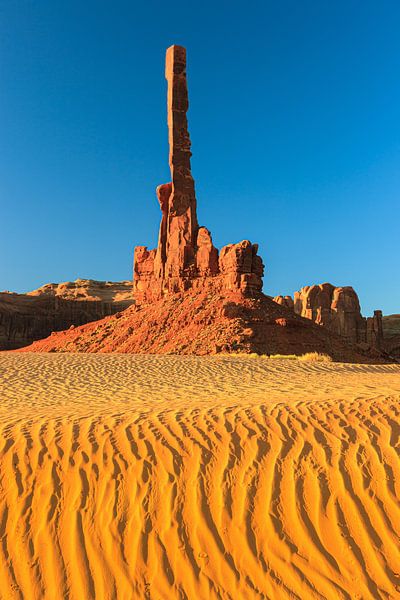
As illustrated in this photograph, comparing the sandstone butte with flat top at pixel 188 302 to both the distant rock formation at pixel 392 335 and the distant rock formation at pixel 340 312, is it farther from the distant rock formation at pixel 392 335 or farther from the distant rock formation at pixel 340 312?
the distant rock formation at pixel 392 335

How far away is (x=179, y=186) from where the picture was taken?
36594 mm

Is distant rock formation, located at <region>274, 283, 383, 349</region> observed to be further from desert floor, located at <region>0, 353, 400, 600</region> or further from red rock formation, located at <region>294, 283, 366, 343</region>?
desert floor, located at <region>0, 353, 400, 600</region>

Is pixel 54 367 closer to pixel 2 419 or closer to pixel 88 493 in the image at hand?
pixel 2 419

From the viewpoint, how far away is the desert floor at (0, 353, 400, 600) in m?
3.78

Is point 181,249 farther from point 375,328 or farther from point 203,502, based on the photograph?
point 203,502

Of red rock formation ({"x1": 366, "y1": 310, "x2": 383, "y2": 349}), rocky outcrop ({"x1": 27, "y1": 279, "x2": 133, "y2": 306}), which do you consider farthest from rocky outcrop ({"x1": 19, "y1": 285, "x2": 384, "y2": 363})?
rocky outcrop ({"x1": 27, "y1": 279, "x2": 133, "y2": 306})

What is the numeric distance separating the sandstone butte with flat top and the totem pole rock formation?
0.07 m

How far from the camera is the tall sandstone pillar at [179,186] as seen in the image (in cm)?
3400

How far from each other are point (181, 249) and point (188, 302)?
17.1 feet

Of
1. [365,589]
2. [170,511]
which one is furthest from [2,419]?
[365,589]

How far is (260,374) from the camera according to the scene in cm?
1427

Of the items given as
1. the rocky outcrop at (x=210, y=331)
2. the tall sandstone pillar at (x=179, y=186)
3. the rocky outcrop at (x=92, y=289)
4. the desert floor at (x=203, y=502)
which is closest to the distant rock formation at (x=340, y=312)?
the rocky outcrop at (x=210, y=331)

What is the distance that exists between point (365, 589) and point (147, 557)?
175cm

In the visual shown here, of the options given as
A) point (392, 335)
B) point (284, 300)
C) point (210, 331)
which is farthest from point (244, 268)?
point (392, 335)
